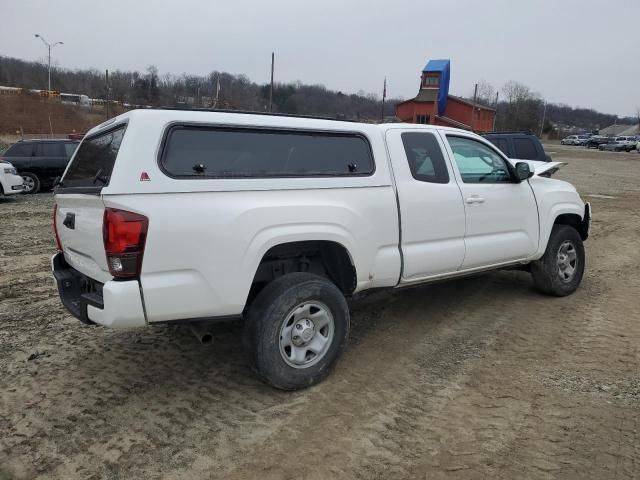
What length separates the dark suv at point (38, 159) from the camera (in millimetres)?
15438

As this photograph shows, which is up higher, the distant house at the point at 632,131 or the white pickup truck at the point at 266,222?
the distant house at the point at 632,131

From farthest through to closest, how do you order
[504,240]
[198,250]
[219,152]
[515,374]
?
1. [504,240]
2. [515,374]
3. [219,152]
4. [198,250]

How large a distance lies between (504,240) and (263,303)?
2800mm

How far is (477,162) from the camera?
516 centimetres

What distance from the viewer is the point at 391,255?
4.19m

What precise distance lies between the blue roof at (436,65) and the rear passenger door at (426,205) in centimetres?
5775

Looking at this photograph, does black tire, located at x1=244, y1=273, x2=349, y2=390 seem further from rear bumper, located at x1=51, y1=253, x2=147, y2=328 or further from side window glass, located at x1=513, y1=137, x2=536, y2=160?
side window glass, located at x1=513, y1=137, x2=536, y2=160

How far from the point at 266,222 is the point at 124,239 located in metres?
0.89

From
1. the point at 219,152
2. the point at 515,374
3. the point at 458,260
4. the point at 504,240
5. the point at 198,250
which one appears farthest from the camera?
the point at 504,240

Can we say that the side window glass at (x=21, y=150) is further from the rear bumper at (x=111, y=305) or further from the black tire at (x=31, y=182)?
the rear bumper at (x=111, y=305)

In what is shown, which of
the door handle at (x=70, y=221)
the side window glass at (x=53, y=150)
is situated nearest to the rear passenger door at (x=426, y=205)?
the door handle at (x=70, y=221)

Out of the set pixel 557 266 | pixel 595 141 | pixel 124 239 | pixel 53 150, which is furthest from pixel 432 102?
pixel 124 239

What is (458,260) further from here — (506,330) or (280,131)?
(280,131)

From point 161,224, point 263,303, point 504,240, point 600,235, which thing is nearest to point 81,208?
point 161,224
